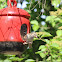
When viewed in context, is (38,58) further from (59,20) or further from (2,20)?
(2,20)

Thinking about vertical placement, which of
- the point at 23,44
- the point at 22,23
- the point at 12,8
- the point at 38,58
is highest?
the point at 12,8

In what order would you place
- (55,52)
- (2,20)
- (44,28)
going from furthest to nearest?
(44,28) < (55,52) < (2,20)

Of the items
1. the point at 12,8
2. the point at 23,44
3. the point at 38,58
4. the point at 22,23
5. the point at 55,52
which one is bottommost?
the point at 38,58

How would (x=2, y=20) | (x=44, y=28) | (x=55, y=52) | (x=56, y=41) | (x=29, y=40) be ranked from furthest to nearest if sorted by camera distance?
(x=44, y=28) → (x=55, y=52) → (x=56, y=41) → (x=2, y=20) → (x=29, y=40)

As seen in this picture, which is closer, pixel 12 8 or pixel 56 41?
pixel 12 8

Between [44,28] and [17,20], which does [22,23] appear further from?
[44,28]

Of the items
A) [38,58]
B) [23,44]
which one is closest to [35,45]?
[38,58]

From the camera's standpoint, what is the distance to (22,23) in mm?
2268

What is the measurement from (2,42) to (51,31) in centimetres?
162

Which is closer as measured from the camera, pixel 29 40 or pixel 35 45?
pixel 29 40

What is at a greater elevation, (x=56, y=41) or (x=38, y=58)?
(x=56, y=41)

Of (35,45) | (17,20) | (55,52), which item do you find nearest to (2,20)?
(17,20)

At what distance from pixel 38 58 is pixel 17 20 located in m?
1.67

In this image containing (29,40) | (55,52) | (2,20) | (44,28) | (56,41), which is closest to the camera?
(29,40)
